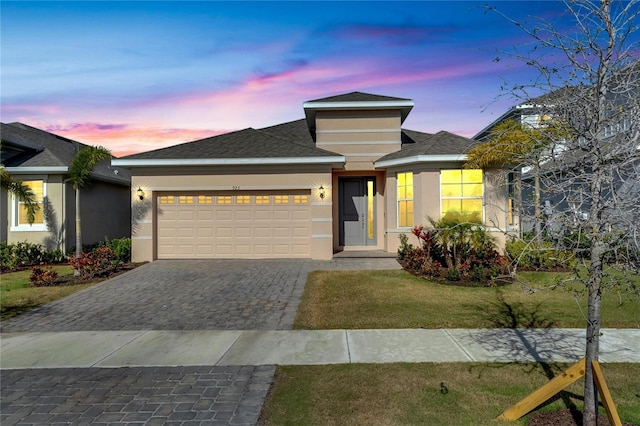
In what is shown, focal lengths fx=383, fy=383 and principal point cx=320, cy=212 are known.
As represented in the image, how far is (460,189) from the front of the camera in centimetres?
1326

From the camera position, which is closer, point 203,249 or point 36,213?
point 203,249

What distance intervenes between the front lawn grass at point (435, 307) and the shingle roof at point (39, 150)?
11.9m

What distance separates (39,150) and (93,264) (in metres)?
7.59

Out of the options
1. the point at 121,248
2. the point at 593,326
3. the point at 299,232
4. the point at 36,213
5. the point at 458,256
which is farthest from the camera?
→ the point at 36,213

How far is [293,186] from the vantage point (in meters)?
13.8

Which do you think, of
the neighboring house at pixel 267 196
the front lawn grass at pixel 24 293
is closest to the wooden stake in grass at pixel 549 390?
the front lawn grass at pixel 24 293

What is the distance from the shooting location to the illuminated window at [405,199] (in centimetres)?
1397

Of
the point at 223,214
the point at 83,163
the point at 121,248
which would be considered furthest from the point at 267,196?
the point at 83,163

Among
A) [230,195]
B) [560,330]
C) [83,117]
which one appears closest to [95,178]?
[83,117]

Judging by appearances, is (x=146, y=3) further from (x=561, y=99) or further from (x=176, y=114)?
(x=561, y=99)

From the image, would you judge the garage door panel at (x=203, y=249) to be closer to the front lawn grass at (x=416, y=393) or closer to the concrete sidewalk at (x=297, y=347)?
the concrete sidewalk at (x=297, y=347)

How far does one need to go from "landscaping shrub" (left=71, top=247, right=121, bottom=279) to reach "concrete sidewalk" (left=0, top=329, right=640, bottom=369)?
4.77 meters

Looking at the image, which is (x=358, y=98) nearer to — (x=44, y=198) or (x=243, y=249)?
(x=243, y=249)

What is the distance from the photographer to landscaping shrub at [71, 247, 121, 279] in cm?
1117
